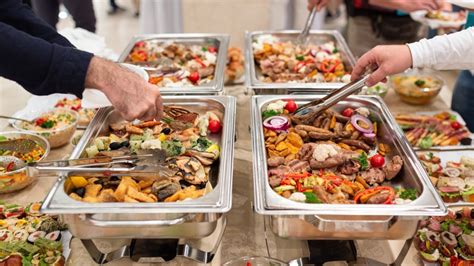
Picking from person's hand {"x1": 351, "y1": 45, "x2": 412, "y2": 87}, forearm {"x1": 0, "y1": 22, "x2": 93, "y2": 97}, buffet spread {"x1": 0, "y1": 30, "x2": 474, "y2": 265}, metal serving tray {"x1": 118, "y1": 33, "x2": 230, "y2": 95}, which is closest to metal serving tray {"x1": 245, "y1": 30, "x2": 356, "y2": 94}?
buffet spread {"x1": 0, "y1": 30, "x2": 474, "y2": 265}

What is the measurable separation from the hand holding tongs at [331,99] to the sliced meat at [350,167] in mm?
272

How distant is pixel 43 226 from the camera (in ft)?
4.79

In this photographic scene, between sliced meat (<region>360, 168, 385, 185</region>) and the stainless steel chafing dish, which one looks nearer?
the stainless steel chafing dish

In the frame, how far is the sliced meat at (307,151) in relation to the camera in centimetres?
152

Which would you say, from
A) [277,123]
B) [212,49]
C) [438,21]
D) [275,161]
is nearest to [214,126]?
[277,123]

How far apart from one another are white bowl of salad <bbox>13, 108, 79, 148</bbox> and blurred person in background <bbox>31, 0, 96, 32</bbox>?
1.20 metres

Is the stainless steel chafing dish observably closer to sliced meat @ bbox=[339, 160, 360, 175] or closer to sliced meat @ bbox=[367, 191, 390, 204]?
sliced meat @ bbox=[367, 191, 390, 204]

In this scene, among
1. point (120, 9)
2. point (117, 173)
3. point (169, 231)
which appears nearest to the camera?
point (169, 231)

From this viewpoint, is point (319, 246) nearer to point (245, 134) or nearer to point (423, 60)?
point (423, 60)

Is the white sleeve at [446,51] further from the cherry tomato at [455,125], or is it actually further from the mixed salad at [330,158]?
the cherry tomato at [455,125]

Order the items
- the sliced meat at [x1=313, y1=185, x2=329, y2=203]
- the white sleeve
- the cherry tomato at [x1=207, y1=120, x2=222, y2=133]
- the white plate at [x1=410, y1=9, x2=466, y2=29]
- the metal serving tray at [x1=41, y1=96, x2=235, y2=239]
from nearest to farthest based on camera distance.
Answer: the metal serving tray at [x1=41, y1=96, x2=235, y2=239], the sliced meat at [x1=313, y1=185, x2=329, y2=203], the white sleeve, the cherry tomato at [x1=207, y1=120, x2=222, y2=133], the white plate at [x1=410, y1=9, x2=466, y2=29]

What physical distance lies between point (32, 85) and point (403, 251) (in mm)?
1210

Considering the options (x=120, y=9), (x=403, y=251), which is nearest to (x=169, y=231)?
(x=403, y=251)

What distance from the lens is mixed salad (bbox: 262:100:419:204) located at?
1302mm
